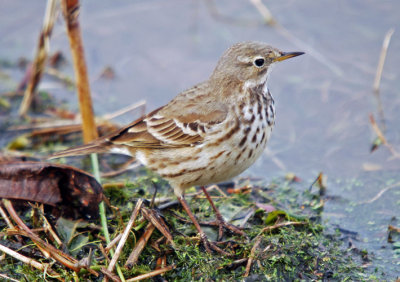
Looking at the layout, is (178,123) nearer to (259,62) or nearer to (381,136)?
(259,62)

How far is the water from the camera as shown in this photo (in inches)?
291

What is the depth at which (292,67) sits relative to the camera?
30.8 ft

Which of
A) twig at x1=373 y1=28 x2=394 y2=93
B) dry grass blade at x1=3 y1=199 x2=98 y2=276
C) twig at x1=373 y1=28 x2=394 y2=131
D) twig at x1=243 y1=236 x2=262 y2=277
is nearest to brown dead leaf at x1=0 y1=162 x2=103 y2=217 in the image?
dry grass blade at x1=3 y1=199 x2=98 y2=276

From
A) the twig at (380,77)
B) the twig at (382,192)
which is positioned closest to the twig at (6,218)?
the twig at (382,192)

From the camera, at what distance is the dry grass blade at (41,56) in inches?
282

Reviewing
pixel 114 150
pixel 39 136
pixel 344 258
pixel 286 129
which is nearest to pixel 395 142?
pixel 286 129

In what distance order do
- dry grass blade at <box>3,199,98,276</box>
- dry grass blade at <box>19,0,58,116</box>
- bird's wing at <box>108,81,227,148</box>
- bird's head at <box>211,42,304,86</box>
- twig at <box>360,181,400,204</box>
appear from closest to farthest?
dry grass blade at <box>3,199,98,276</box>
bird's wing at <box>108,81,227,148</box>
bird's head at <box>211,42,304,86</box>
twig at <box>360,181,400,204</box>
dry grass blade at <box>19,0,58,116</box>

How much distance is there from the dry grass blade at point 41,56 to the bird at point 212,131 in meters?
2.04

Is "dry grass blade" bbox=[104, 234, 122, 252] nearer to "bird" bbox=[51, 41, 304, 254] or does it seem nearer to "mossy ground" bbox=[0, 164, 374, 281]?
"mossy ground" bbox=[0, 164, 374, 281]

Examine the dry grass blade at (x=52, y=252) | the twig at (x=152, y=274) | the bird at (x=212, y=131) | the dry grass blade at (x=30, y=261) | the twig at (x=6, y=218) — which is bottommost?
the twig at (x=152, y=274)

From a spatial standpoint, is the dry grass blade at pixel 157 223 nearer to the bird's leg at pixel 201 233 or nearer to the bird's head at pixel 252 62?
the bird's leg at pixel 201 233

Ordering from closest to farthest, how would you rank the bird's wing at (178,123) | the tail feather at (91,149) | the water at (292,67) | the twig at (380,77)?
the bird's wing at (178,123), the tail feather at (91,149), the water at (292,67), the twig at (380,77)

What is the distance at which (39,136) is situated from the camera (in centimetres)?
789

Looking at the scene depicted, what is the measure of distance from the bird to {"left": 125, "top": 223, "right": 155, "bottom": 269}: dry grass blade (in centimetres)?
50
